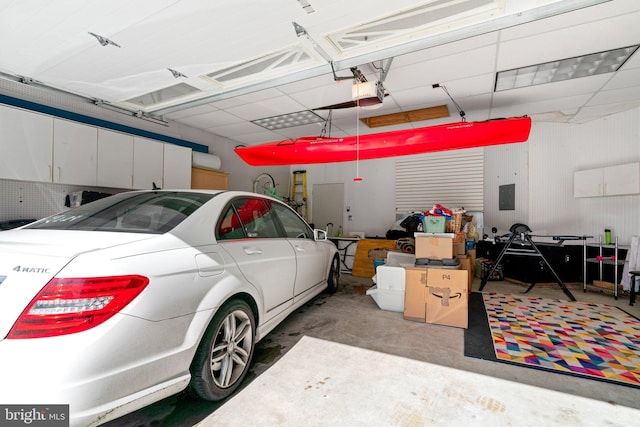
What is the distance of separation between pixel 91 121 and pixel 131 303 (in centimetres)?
435

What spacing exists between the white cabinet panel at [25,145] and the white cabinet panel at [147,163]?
3.33 feet

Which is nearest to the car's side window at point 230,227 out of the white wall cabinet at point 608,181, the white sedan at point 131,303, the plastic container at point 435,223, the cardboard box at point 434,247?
the white sedan at point 131,303

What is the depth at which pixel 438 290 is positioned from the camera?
3.04 m

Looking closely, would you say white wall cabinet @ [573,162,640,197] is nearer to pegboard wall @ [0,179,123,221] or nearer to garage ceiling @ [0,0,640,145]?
garage ceiling @ [0,0,640,145]

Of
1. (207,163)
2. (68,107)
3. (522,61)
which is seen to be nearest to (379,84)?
(522,61)

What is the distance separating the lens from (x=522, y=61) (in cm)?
321

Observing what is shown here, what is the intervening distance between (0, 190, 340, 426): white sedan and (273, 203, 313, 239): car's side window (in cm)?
68

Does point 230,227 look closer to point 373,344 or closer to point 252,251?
point 252,251

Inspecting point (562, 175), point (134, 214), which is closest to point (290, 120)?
point (134, 214)

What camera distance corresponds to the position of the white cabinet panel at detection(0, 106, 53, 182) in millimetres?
3215

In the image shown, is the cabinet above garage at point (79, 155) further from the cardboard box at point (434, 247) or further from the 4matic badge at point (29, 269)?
the cardboard box at point (434, 247)

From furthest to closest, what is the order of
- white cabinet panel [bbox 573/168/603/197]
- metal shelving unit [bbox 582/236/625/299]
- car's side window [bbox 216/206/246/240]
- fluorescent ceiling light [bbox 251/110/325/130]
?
fluorescent ceiling light [bbox 251/110/325/130] → white cabinet panel [bbox 573/168/603/197] → metal shelving unit [bbox 582/236/625/299] → car's side window [bbox 216/206/246/240]

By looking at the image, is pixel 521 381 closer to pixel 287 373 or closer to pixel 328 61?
pixel 287 373

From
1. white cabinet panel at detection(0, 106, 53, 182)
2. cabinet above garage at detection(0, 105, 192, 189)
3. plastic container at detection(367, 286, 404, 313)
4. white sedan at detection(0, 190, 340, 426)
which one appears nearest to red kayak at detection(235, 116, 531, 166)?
cabinet above garage at detection(0, 105, 192, 189)
